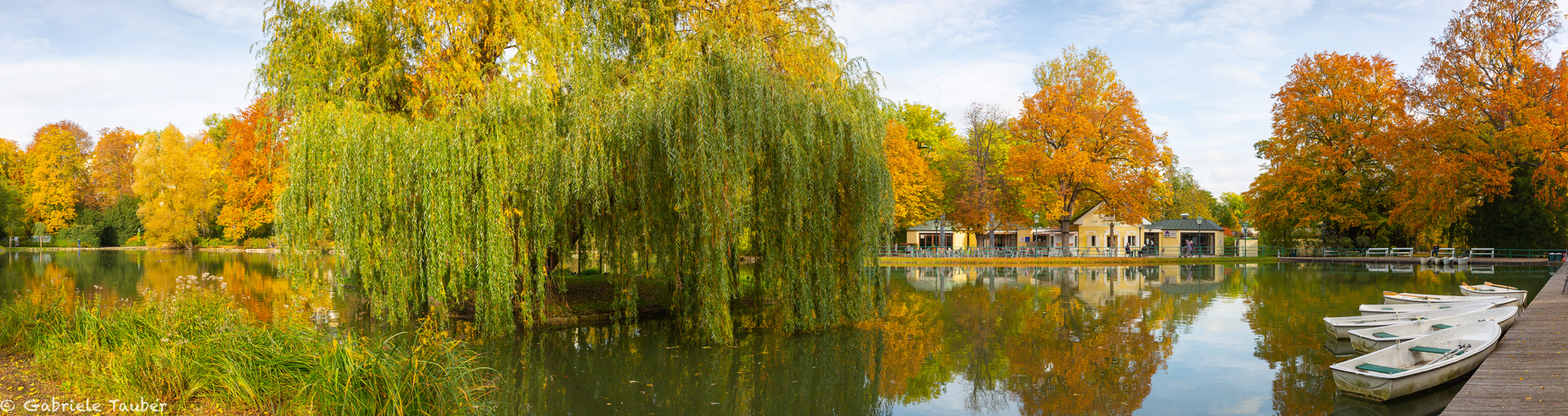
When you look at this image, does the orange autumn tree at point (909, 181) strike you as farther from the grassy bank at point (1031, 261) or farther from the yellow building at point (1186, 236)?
the yellow building at point (1186, 236)

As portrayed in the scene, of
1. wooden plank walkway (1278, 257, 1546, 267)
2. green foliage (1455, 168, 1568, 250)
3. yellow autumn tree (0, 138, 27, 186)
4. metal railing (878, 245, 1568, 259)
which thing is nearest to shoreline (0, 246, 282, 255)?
yellow autumn tree (0, 138, 27, 186)

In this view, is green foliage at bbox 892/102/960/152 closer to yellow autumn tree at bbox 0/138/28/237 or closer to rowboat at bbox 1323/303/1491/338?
rowboat at bbox 1323/303/1491/338

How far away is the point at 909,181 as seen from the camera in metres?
34.4

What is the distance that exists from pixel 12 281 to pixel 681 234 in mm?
22531

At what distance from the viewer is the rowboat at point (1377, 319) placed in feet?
35.8

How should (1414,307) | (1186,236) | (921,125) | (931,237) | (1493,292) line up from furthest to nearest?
1. (931,237)
2. (1186,236)
3. (921,125)
4. (1493,292)
5. (1414,307)

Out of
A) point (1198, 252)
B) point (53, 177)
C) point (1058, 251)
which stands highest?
point (53, 177)

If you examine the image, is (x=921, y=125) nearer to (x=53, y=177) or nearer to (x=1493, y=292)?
(x=1493, y=292)

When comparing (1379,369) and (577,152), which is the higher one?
(577,152)

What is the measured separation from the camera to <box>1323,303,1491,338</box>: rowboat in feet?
35.8

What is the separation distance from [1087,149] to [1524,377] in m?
27.8

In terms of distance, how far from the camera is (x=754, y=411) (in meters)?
7.68

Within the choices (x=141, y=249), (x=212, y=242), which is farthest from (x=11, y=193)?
(x=141, y=249)

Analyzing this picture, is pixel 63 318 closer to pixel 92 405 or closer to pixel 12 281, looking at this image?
pixel 92 405
